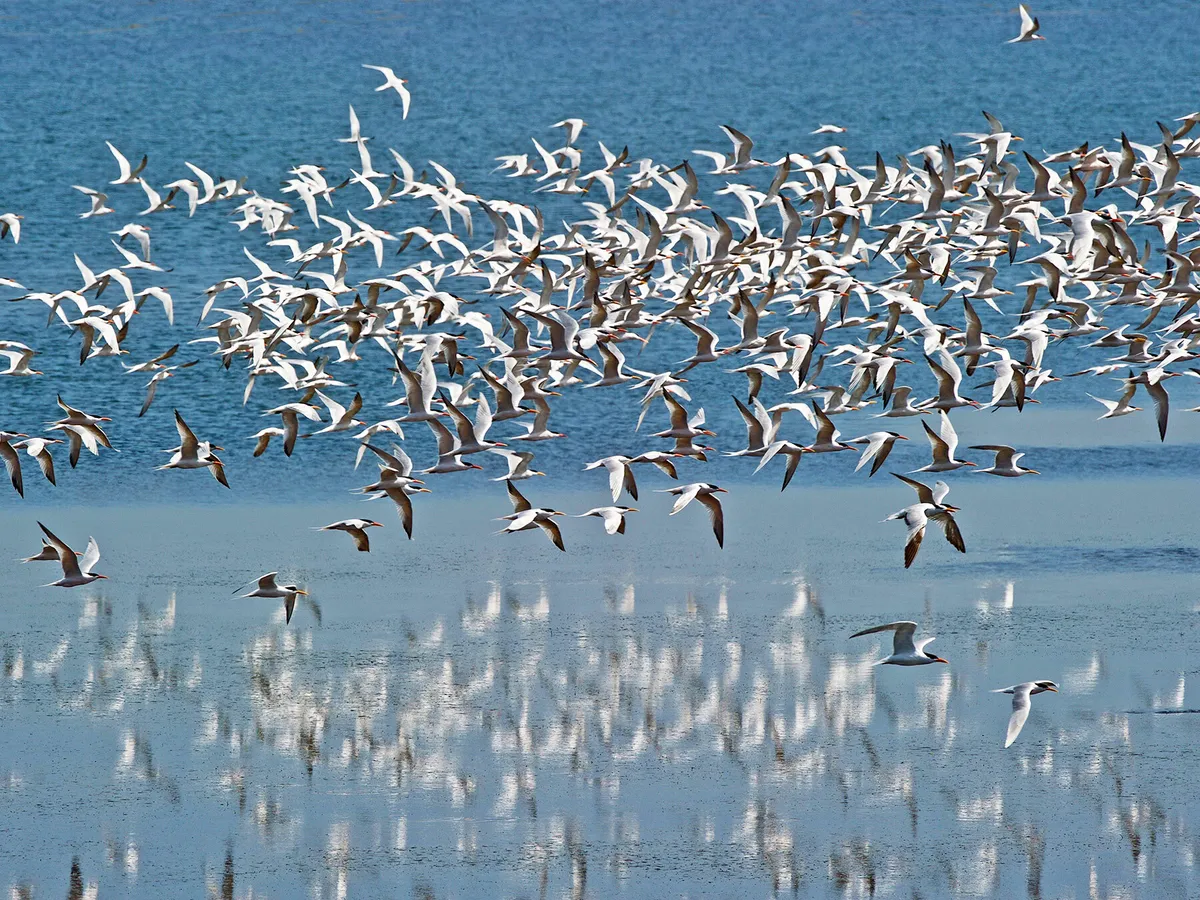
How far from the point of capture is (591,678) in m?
25.5

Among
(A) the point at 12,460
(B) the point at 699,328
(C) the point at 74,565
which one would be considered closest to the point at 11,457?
(A) the point at 12,460

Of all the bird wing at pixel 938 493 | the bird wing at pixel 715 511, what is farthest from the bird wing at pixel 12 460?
the bird wing at pixel 938 493

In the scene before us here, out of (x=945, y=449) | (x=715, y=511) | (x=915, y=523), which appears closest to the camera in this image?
(x=915, y=523)

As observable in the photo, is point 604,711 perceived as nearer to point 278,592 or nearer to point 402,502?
point 278,592

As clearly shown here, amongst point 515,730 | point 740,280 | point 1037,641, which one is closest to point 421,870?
point 515,730

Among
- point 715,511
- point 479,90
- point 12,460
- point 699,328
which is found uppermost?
point 479,90

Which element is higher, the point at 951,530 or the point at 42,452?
the point at 42,452

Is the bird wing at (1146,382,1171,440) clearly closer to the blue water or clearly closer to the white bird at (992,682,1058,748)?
the white bird at (992,682,1058,748)

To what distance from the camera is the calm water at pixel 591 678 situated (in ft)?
66.0

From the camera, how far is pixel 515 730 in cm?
2361

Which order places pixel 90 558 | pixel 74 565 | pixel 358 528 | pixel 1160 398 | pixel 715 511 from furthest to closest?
pixel 1160 398 < pixel 358 528 < pixel 715 511 < pixel 90 558 < pixel 74 565

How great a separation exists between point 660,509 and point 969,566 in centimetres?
575

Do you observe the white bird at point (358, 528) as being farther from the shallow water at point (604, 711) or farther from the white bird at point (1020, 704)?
the white bird at point (1020, 704)

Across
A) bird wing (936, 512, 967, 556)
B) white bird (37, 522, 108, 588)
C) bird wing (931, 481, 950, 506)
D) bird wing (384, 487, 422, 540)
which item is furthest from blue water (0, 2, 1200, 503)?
white bird (37, 522, 108, 588)
